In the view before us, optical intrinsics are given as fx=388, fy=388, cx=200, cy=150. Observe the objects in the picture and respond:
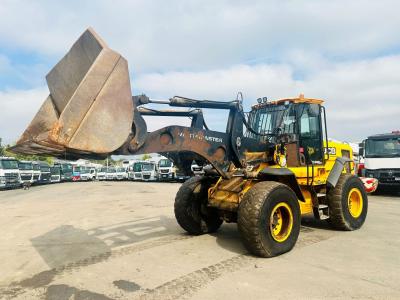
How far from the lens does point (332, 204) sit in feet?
26.0

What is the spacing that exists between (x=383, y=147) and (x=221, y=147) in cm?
1219

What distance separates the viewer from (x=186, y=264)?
18.8 feet

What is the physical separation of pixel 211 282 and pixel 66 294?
176 centimetres

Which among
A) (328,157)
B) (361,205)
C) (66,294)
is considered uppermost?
(328,157)

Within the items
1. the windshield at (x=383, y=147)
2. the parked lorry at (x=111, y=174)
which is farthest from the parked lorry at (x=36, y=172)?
the windshield at (x=383, y=147)

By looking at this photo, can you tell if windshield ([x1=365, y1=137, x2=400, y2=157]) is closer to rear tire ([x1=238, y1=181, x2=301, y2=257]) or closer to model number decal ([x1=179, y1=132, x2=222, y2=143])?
rear tire ([x1=238, y1=181, x2=301, y2=257])

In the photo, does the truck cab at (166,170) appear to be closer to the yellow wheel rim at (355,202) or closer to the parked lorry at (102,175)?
the parked lorry at (102,175)

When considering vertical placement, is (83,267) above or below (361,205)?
below

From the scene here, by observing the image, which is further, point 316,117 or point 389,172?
point 389,172

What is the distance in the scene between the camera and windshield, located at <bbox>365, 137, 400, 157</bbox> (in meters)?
16.1

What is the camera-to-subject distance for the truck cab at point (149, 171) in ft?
119

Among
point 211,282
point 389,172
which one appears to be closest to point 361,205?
point 211,282

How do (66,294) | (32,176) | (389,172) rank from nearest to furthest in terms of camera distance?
1. (66,294)
2. (389,172)
3. (32,176)

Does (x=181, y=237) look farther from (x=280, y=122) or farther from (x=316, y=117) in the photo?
(x=316, y=117)
